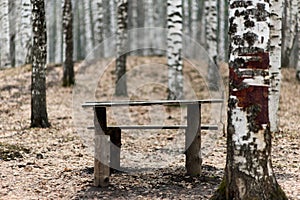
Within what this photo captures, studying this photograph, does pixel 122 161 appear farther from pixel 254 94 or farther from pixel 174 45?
pixel 174 45

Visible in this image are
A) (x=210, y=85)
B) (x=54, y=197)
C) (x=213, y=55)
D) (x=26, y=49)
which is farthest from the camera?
(x=26, y=49)

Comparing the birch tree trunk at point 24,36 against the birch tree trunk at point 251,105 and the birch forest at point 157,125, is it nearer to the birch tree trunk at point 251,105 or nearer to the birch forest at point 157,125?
the birch forest at point 157,125

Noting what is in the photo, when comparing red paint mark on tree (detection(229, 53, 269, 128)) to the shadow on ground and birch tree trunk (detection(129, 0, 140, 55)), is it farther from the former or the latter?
birch tree trunk (detection(129, 0, 140, 55))

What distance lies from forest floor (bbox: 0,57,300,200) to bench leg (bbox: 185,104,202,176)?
139 millimetres

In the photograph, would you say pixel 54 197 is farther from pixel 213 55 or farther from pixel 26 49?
pixel 26 49

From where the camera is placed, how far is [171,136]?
403 inches

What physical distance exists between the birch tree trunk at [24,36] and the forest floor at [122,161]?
253 inches

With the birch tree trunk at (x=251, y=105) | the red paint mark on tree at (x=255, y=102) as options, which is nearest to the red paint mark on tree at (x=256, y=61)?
the birch tree trunk at (x=251, y=105)

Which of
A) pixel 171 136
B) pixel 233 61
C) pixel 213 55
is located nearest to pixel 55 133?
pixel 171 136

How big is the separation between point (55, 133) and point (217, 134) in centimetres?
358

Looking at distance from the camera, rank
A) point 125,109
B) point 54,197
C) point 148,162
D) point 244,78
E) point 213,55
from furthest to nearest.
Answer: point 213,55
point 125,109
point 148,162
point 54,197
point 244,78

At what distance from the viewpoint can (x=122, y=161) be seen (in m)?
7.67

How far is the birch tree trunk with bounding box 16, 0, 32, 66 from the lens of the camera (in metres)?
19.4

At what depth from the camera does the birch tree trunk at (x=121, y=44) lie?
15.4 metres
